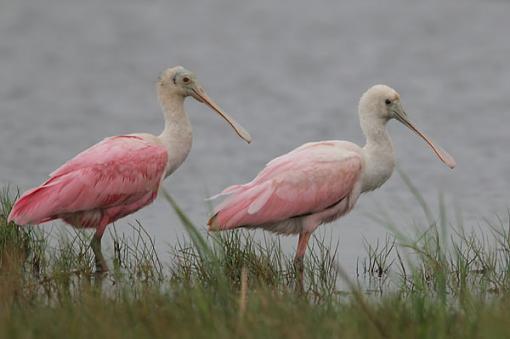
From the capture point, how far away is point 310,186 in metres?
8.92

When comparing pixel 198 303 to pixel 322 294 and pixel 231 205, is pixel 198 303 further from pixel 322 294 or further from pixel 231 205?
pixel 231 205

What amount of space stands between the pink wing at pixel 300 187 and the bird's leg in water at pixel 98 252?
810 mm

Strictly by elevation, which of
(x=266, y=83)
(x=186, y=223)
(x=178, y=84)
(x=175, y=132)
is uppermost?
(x=266, y=83)

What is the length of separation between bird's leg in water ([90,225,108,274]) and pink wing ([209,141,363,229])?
2.66 ft

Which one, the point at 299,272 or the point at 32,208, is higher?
the point at 32,208

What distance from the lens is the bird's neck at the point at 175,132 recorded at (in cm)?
951

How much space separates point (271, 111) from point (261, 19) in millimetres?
7051

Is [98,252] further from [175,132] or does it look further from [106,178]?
[175,132]

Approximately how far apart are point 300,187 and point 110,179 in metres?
1.37

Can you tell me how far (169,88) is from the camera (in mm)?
9781

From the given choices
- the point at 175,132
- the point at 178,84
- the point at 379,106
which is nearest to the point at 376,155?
the point at 379,106

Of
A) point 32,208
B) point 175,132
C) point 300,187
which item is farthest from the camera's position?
point 175,132

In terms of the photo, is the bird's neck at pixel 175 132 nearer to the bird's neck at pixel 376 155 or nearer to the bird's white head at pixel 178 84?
the bird's white head at pixel 178 84

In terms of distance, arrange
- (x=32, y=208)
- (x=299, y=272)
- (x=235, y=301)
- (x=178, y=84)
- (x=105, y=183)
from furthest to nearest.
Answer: (x=178, y=84)
(x=105, y=183)
(x=32, y=208)
(x=299, y=272)
(x=235, y=301)
